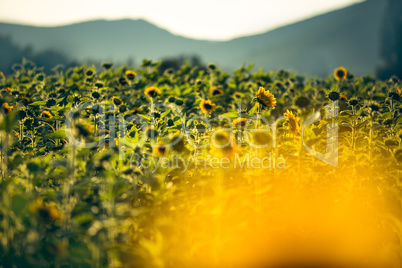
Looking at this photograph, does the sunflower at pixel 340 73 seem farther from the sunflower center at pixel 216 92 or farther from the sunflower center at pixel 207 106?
the sunflower center at pixel 207 106

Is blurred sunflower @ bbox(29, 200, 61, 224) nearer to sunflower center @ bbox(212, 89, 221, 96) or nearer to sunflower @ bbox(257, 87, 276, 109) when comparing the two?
sunflower @ bbox(257, 87, 276, 109)

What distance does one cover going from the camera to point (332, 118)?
2.75m

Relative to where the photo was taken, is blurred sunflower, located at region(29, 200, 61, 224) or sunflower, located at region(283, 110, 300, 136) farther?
sunflower, located at region(283, 110, 300, 136)

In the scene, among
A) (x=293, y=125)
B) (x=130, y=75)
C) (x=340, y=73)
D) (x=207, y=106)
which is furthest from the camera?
(x=340, y=73)

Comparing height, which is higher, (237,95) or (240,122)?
(237,95)

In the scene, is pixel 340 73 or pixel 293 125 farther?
pixel 340 73

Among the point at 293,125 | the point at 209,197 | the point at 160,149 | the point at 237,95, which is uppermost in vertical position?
the point at 237,95

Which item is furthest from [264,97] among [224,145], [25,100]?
[25,100]

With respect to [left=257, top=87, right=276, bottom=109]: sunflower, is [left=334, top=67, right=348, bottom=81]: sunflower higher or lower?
higher

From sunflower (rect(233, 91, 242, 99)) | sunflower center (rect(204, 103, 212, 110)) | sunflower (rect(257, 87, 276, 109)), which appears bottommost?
sunflower center (rect(204, 103, 212, 110))

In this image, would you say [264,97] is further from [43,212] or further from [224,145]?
[43,212]

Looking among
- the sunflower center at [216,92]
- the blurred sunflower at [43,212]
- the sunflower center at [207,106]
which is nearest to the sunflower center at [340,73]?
the sunflower center at [216,92]

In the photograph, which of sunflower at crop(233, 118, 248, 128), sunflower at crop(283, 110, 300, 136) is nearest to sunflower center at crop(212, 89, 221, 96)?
sunflower at crop(233, 118, 248, 128)

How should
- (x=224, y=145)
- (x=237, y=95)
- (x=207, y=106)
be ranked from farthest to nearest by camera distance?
(x=237, y=95)
(x=207, y=106)
(x=224, y=145)
